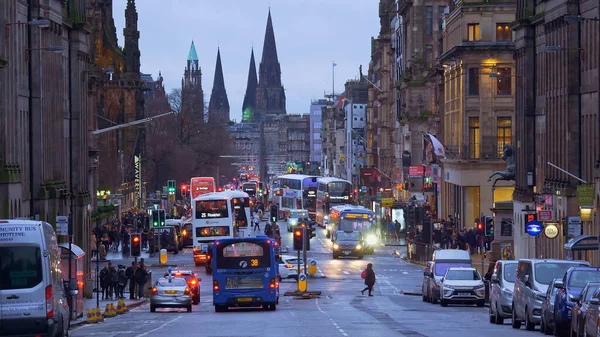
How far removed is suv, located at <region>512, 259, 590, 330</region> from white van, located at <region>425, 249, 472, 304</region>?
41.9 ft

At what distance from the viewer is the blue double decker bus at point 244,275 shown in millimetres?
42469

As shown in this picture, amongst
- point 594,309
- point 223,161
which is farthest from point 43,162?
point 223,161

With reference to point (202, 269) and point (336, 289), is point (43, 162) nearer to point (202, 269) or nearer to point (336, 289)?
point (336, 289)

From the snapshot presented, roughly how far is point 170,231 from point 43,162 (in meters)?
34.1

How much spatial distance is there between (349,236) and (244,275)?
121 feet

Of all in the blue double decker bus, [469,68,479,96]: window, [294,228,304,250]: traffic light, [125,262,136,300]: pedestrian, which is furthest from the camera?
[469,68,479,96]: window

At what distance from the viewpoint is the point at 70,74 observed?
56438 mm

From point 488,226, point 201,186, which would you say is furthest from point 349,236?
point 201,186

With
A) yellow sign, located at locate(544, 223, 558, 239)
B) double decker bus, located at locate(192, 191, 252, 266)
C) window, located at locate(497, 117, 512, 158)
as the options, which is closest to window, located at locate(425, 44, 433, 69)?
window, located at locate(497, 117, 512, 158)

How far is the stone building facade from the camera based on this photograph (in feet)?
165

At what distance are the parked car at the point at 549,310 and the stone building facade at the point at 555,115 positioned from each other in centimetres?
1413

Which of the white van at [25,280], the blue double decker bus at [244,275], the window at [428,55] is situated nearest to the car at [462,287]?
the blue double decker bus at [244,275]

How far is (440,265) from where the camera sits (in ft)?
152

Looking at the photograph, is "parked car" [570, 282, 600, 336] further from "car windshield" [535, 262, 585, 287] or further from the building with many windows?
the building with many windows
